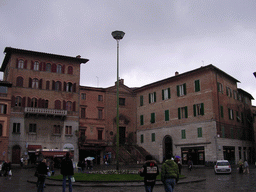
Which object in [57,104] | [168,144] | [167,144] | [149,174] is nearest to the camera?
[149,174]

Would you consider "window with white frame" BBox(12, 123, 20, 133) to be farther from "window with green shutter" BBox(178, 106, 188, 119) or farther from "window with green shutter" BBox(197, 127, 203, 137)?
"window with green shutter" BBox(197, 127, 203, 137)

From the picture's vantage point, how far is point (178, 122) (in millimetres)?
43781

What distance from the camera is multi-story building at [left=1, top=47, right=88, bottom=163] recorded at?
42525 millimetres

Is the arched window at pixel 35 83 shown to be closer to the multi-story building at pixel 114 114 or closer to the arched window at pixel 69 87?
the multi-story building at pixel 114 114

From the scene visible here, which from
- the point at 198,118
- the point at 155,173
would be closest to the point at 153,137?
the point at 198,118

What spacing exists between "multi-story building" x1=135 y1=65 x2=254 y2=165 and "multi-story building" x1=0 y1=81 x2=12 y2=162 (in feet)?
Answer: 71.0

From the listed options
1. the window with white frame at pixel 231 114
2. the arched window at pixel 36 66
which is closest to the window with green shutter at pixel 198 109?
the window with white frame at pixel 231 114

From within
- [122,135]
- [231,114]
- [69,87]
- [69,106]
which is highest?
[69,87]

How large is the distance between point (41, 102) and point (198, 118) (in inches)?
928

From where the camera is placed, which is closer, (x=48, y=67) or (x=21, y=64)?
(x=21, y=64)

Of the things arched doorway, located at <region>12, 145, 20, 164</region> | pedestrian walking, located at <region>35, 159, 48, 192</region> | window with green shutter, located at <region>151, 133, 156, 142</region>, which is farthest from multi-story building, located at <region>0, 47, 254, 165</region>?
pedestrian walking, located at <region>35, 159, 48, 192</region>

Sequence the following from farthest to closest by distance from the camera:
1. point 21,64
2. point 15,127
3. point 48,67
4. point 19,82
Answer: point 48,67 → point 21,64 → point 19,82 → point 15,127

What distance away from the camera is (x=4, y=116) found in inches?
1623

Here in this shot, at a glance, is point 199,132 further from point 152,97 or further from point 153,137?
point 152,97
